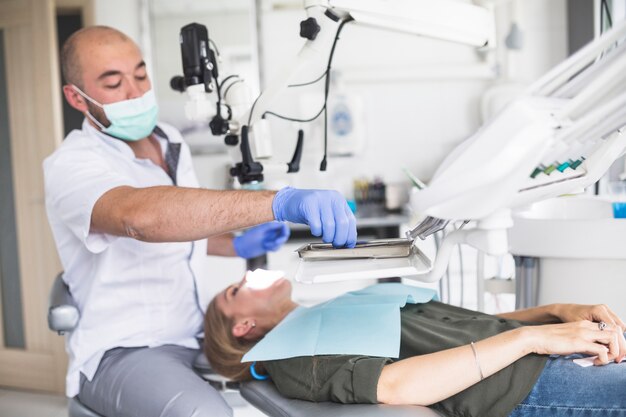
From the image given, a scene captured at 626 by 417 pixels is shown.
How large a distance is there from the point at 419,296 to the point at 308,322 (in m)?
0.33

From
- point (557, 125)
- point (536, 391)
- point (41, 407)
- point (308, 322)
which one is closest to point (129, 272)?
point (308, 322)

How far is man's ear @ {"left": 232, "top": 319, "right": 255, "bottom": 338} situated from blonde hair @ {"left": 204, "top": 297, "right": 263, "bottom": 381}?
0.06 ft

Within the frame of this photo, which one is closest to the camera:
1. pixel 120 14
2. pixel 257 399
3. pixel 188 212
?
pixel 188 212

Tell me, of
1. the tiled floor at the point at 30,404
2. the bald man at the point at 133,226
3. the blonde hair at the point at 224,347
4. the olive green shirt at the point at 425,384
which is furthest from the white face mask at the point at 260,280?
the tiled floor at the point at 30,404

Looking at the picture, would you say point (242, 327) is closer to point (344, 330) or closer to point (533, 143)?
point (344, 330)

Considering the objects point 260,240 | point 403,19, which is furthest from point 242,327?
point 403,19

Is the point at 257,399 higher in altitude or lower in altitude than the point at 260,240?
lower

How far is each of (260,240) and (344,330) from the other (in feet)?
2.52

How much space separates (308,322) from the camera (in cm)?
145

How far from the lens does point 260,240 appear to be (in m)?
2.04

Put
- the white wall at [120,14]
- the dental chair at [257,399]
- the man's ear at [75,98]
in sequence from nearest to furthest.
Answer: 1. the dental chair at [257,399]
2. the man's ear at [75,98]
3. the white wall at [120,14]

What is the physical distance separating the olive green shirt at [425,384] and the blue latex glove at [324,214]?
26 centimetres

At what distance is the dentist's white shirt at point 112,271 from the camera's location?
1.55m

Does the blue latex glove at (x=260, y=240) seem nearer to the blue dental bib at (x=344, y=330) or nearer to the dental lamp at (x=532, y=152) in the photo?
the blue dental bib at (x=344, y=330)
